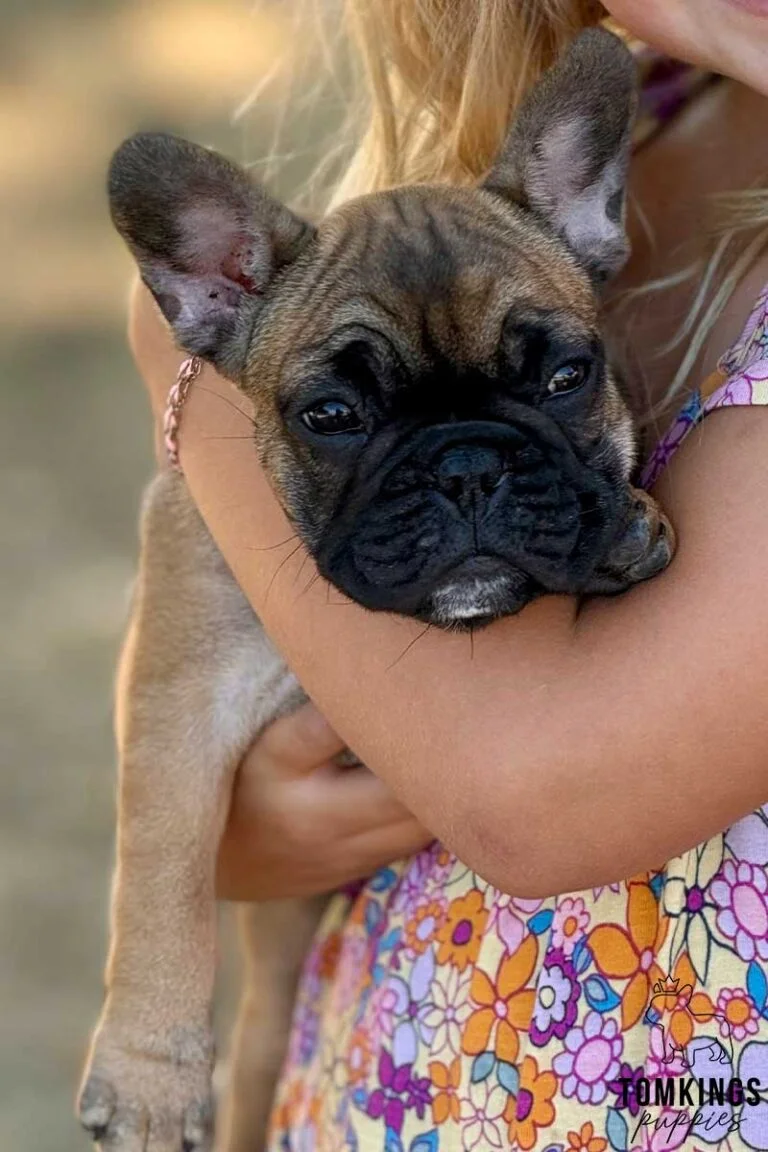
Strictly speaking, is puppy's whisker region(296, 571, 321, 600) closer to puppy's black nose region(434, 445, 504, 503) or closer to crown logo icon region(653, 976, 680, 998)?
puppy's black nose region(434, 445, 504, 503)

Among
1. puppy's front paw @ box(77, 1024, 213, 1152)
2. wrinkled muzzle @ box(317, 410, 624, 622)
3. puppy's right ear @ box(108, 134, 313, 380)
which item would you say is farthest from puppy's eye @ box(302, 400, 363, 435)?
puppy's front paw @ box(77, 1024, 213, 1152)

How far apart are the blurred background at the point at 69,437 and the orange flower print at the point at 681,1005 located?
169 cm

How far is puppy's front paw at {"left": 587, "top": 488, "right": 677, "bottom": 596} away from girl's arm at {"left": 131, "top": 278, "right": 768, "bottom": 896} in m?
0.03

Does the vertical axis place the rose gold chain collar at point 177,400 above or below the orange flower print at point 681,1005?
above

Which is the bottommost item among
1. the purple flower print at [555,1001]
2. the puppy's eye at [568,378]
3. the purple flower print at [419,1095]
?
the purple flower print at [419,1095]

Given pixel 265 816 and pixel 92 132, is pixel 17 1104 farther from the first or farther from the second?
pixel 92 132

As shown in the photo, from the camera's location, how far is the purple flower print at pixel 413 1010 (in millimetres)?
2123

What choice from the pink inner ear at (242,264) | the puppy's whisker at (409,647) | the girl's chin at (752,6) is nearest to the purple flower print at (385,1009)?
the puppy's whisker at (409,647)

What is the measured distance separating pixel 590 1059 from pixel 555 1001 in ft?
0.26

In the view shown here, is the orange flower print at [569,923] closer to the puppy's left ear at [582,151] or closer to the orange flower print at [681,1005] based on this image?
the orange flower print at [681,1005]

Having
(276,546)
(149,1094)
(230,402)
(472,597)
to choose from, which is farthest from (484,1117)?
(230,402)

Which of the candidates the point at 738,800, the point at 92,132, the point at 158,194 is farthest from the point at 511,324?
the point at 92,132

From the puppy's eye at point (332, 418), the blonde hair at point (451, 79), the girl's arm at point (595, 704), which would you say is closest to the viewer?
the girl's arm at point (595, 704)

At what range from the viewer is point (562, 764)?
178 centimetres
